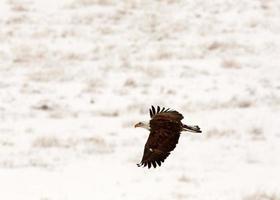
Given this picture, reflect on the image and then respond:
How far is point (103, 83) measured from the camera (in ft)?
72.4

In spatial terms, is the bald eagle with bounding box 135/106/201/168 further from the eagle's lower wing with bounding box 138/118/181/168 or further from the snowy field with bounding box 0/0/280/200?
the snowy field with bounding box 0/0/280/200

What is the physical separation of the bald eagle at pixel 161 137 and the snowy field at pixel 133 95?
1132cm

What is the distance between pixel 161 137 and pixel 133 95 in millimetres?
19047

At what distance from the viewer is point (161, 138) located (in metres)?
1.67

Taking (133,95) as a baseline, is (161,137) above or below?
below

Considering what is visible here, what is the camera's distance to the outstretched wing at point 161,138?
1.65m

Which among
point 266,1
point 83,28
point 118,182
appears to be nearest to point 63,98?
point 118,182

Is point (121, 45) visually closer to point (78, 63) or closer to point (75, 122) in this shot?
point (78, 63)

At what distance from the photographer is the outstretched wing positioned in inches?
64.8

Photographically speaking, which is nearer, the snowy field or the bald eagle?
the bald eagle

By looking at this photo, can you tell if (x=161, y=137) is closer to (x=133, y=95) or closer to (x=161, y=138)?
(x=161, y=138)

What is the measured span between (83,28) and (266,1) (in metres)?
9.21

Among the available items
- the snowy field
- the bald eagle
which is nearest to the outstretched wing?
the bald eagle

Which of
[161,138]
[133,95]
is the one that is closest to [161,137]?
[161,138]
